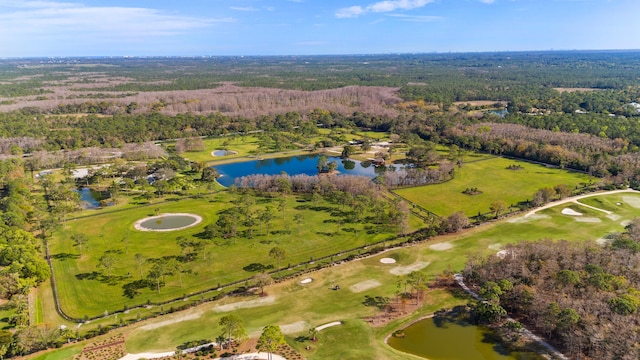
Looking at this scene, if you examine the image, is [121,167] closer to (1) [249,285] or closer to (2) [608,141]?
(1) [249,285]

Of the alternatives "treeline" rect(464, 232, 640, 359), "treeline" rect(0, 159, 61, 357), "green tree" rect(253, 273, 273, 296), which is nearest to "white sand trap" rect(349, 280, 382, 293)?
"green tree" rect(253, 273, 273, 296)

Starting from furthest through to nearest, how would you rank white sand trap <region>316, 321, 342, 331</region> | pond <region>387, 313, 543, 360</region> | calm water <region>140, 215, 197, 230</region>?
calm water <region>140, 215, 197, 230</region> < white sand trap <region>316, 321, 342, 331</region> < pond <region>387, 313, 543, 360</region>

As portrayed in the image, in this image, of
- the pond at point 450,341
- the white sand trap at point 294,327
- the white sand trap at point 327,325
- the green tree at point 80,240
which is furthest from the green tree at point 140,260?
the pond at point 450,341

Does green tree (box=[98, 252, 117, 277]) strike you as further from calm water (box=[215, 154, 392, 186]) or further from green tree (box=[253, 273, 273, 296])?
calm water (box=[215, 154, 392, 186])

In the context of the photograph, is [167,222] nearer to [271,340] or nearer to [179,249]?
[179,249]

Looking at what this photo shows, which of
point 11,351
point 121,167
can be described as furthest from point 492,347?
point 121,167

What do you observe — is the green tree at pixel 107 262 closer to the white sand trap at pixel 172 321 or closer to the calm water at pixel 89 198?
the white sand trap at pixel 172 321
